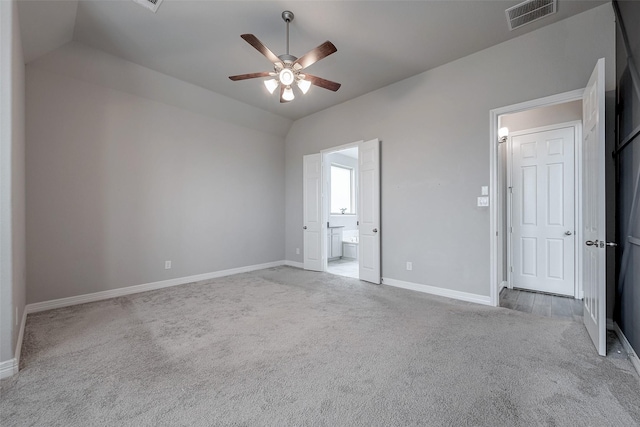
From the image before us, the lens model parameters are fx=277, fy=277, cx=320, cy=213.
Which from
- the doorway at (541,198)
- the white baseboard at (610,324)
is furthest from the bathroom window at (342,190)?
the white baseboard at (610,324)

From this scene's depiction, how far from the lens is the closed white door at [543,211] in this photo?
377cm

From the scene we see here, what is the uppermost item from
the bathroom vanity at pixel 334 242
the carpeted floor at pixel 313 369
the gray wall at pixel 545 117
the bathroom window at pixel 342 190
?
the gray wall at pixel 545 117

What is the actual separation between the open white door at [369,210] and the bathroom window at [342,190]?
3.00m

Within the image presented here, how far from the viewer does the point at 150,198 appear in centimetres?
416

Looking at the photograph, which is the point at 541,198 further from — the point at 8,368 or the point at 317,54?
the point at 8,368

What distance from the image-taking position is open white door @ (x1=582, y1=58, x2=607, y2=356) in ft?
7.13

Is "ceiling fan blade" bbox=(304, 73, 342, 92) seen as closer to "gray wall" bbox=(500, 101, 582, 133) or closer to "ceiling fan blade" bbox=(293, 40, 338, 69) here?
"ceiling fan blade" bbox=(293, 40, 338, 69)

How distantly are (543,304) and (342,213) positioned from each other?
493cm

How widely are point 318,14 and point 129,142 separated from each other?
311 centimetres

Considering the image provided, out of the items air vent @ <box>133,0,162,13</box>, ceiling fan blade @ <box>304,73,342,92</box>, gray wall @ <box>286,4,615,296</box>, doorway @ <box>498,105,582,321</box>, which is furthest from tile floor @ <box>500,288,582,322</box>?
air vent @ <box>133,0,162,13</box>

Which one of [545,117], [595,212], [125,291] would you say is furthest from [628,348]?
[125,291]

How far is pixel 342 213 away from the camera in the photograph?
25.4ft

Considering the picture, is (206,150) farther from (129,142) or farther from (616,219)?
(616,219)

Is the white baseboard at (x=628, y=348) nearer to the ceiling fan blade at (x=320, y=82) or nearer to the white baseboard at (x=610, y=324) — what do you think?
the white baseboard at (x=610, y=324)
